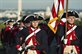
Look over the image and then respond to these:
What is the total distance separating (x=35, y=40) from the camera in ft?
35.1

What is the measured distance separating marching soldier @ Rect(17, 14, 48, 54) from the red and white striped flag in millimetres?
614

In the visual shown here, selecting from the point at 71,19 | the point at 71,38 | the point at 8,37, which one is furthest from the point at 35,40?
the point at 8,37

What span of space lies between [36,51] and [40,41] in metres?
0.29

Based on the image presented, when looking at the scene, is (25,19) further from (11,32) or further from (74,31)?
(11,32)

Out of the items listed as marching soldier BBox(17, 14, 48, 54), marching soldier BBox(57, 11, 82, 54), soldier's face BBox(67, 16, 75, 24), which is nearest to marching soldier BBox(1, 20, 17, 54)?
marching soldier BBox(17, 14, 48, 54)

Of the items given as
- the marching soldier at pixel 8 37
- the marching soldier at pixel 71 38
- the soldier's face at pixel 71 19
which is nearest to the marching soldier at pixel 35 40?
the marching soldier at pixel 71 38

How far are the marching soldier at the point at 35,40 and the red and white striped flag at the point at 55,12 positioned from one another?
61 centimetres

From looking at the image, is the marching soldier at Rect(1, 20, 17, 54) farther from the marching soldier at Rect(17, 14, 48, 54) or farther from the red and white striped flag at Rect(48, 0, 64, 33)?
the marching soldier at Rect(17, 14, 48, 54)

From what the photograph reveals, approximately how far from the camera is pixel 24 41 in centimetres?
1086

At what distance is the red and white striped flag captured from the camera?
36.9ft

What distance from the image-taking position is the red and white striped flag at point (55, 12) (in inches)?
443

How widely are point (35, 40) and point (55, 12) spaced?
1.15m

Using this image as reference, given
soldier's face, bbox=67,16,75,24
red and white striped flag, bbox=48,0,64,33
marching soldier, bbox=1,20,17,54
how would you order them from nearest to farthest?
1. soldier's face, bbox=67,16,75,24
2. red and white striped flag, bbox=48,0,64,33
3. marching soldier, bbox=1,20,17,54

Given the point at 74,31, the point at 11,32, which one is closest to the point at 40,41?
the point at 74,31
